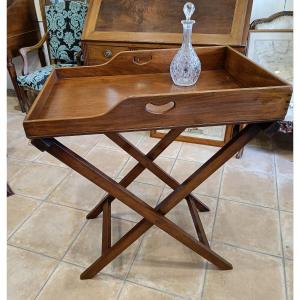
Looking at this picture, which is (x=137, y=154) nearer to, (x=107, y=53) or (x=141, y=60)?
(x=141, y=60)

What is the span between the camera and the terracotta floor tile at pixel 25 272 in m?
1.12

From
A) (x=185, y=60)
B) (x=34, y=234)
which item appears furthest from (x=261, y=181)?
(x=34, y=234)

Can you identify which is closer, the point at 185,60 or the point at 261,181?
the point at 185,60

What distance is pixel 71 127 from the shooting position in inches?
30.1

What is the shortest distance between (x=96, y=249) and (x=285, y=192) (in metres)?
1.12

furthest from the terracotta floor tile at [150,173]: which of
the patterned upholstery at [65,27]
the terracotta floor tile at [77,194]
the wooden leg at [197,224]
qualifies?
the patterned upholstery at [65,27]

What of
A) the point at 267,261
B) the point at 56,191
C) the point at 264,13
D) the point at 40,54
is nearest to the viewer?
the point at 267,261

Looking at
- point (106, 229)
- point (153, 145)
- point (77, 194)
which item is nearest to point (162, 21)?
point (153, 145)

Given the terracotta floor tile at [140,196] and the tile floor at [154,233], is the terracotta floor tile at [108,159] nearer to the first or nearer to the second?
the tile floor at [154,233]

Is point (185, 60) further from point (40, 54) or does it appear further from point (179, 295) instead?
point (40, 54)

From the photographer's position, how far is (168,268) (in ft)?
3.91

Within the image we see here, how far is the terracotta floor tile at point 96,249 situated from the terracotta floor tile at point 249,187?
62cm

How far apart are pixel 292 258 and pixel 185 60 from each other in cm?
99

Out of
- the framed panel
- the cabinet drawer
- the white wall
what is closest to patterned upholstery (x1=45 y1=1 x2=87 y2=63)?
the framed panel
